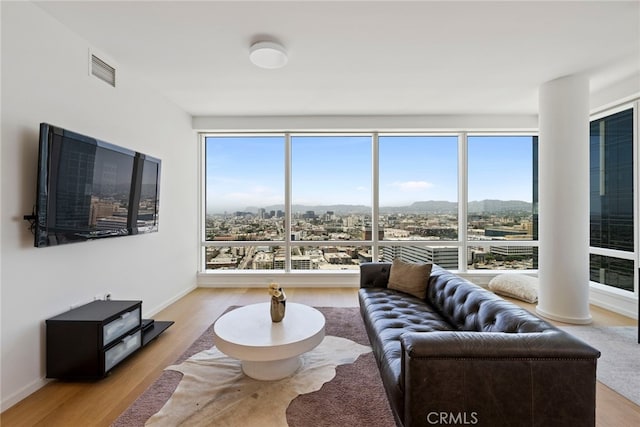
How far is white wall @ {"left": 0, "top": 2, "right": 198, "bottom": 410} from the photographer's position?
1.86 meters

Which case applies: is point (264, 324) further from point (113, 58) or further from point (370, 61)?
point (113, 58)

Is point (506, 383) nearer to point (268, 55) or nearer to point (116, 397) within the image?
point (116, 397)

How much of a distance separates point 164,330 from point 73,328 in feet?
2.89

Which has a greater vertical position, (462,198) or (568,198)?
(462,198)

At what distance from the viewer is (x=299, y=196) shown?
15.9 feet

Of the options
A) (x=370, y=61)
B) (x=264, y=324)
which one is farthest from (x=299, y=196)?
(x=264, y=324)

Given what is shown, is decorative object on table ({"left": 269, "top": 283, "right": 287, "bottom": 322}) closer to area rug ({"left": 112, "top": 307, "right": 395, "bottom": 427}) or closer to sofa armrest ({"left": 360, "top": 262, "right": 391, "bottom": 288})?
area rug ({"left": 112, "top": 307, "right": 395, "bottom": 427})

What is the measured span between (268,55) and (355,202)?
9.26 ft

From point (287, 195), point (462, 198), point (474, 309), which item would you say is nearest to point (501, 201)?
point (462, 198)

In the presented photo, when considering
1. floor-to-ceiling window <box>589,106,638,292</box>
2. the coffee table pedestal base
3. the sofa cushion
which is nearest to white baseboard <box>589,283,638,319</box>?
floor-to-ceiling window <box>589,106,638,292</box>

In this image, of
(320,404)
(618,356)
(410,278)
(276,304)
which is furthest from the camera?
(410,278)

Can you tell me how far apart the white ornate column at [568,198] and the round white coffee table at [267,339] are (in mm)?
2857

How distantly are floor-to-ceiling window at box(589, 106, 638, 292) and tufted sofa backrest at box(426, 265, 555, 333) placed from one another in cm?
265

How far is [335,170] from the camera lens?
4848 millimetres
